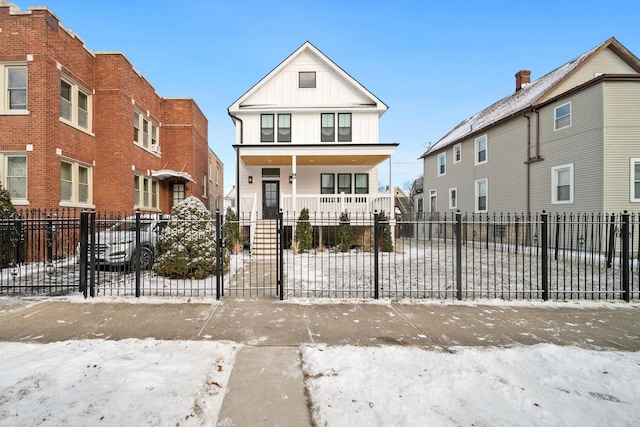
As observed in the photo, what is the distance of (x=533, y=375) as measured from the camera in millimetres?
3332

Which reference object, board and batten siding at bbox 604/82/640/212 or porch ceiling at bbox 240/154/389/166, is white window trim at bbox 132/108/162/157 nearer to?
porch ceiling at bbox 240/154/389/166

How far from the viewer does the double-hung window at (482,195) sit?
18500mm

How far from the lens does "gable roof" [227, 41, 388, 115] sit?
16188 mm

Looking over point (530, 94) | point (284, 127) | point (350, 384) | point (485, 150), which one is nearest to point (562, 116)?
point (530, 94)

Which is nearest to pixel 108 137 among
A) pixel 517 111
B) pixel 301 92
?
pixel 301 92

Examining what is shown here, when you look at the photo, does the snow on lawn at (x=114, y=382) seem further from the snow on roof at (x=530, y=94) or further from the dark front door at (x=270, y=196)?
the snow on roof at (x=530, y=94)

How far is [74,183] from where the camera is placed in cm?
1220

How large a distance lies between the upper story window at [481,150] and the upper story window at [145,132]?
20496 millimetres

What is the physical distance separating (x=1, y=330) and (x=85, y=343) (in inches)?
68.2

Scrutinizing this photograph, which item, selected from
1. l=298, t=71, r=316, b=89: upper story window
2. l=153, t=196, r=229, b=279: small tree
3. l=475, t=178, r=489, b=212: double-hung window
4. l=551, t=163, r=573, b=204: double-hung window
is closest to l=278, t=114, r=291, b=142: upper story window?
l=298, t=71, r=316, b=89: upper story window

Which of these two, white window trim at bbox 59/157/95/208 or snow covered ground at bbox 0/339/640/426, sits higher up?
white window trim at bbox 59/157/95/208

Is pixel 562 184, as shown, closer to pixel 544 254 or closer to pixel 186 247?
pixel 544 254

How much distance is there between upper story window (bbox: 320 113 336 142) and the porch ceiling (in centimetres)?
159

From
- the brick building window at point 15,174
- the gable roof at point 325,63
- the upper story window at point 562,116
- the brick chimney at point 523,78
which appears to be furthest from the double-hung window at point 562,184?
the brick building window at point 15,174
